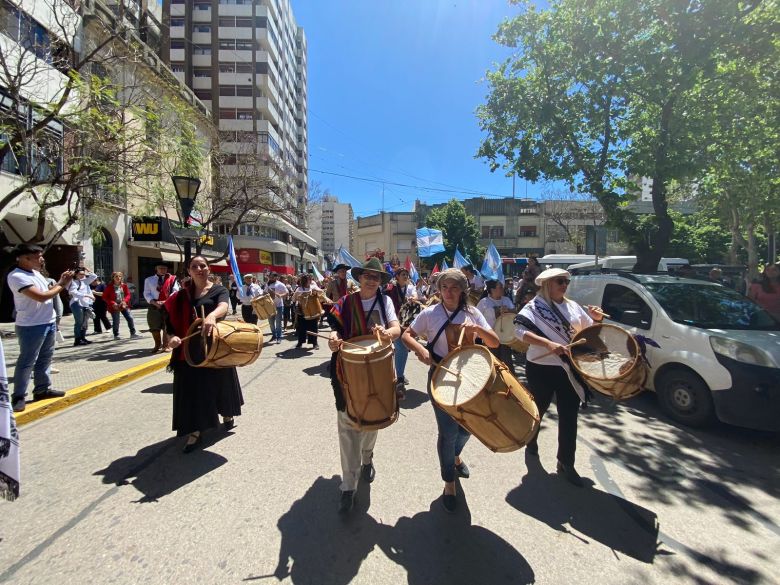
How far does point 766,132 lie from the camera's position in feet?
30.3

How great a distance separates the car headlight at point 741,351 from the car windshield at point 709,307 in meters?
0.42

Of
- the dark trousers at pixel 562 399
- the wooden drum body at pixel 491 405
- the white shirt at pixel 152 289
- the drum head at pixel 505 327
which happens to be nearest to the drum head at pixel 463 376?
the wooden drum body at pixel 491 405

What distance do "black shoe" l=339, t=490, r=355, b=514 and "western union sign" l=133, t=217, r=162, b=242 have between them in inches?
778

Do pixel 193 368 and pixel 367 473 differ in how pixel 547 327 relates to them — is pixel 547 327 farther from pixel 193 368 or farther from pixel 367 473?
pixel 193 368

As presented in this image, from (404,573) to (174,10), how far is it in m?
56.3

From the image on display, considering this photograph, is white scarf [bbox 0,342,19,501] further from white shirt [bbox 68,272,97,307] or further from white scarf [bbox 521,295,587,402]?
white shirt [bbox 68,272,97,307]

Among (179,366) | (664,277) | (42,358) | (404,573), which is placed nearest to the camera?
(404,573)

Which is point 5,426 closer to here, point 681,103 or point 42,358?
point 42,358

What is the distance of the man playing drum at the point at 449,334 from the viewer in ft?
9.59

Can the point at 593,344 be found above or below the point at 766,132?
below

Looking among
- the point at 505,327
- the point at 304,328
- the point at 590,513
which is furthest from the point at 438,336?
the point at 304,328

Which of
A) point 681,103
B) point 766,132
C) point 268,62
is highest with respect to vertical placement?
point 268,62

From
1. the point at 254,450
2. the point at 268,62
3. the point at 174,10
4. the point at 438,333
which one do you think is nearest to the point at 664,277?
the point at 438,333

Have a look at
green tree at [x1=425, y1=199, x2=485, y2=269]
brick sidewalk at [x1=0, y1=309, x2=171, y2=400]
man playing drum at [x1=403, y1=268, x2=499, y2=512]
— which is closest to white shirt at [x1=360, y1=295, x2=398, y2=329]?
man playing drum at [x1=403, y1=268, x2=499, y2=512]
